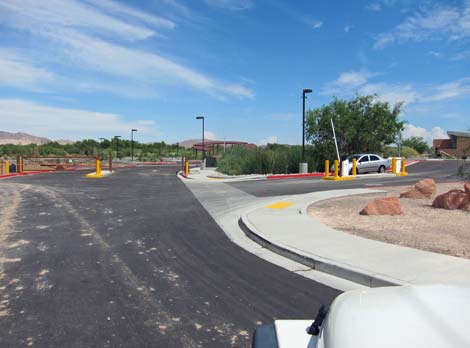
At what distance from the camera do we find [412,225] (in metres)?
8.78

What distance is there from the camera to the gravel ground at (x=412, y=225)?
7.09 meters

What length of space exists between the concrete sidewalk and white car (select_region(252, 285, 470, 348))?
336cm

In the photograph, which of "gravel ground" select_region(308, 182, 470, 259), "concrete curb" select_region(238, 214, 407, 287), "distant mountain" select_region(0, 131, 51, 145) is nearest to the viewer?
"concrete curb" select_region(238, 214, 407, 287)

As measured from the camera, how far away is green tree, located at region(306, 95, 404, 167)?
1265 inches

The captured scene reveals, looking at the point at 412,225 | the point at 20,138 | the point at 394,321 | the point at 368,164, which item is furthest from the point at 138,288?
the point at 20,138

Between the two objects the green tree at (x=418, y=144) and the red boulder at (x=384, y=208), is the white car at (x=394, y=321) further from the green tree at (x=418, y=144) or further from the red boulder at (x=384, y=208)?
the green tree at (x=418, y=144)

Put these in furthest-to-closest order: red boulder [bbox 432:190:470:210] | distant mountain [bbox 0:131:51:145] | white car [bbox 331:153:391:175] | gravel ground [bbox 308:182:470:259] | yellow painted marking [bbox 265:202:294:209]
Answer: distant mountain [bbox 0:131:51:145], white car [bbox 331:153:391:175], yellow painted marking [bbox 265:202:294:209], red boulder [bbox 432:190:470:210], gravel ground [bbox 308:182:470:259]

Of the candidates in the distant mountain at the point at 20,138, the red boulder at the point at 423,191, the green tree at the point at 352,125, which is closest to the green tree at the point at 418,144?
the green tree at the point at 352,125

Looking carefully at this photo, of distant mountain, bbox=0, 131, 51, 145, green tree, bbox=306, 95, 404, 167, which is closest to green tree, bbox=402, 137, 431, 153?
green tree, bbox=306, 95, 404, 167

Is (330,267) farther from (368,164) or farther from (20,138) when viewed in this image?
(20,138)

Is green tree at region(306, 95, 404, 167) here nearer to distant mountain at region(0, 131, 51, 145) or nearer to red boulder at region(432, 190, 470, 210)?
red boulder at region(432, 190, 470, 210)

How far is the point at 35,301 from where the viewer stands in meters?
4.61

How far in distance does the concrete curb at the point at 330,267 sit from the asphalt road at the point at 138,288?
530 millimetres

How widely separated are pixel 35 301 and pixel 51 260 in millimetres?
1870
